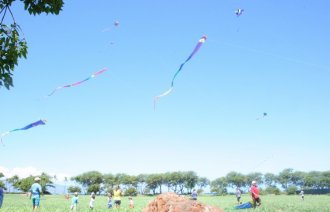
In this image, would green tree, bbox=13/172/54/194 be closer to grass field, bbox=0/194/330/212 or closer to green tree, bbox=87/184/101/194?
green tree, bbox=87/184/101/194

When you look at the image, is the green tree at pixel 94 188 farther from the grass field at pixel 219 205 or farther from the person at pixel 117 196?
the person at pixel 117 196

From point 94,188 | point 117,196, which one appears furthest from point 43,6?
point 94,188

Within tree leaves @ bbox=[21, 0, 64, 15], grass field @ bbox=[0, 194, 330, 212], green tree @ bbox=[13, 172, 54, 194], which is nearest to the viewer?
tree leaves @ bbox=[21, 0, 64, 15]

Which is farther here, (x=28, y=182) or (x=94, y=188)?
(x=94, y=188)

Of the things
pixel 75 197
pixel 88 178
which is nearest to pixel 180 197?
pixel 75 197

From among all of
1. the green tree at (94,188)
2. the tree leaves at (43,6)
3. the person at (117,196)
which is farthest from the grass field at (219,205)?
the green tree at (94,188)

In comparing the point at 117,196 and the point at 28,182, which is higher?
the point at 28,182

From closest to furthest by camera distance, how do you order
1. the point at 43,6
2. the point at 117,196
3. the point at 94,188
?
the point at 43,6
the point at 117,196
the point at 94,188

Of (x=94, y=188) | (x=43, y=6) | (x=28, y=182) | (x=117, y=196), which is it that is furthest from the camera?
(x=94, y=188)

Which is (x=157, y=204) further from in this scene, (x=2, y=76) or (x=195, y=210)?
(x=2, y=76)

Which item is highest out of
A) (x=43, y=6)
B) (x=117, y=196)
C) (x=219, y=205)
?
(x=43, y=6)

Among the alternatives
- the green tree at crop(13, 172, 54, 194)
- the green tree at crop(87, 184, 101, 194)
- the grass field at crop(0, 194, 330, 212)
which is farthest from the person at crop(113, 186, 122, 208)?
the green tree at crop(87, 184, 101, 194)

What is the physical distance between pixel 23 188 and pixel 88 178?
38.1 m

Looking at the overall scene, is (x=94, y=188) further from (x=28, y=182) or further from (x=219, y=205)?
(x=219, y=205)
